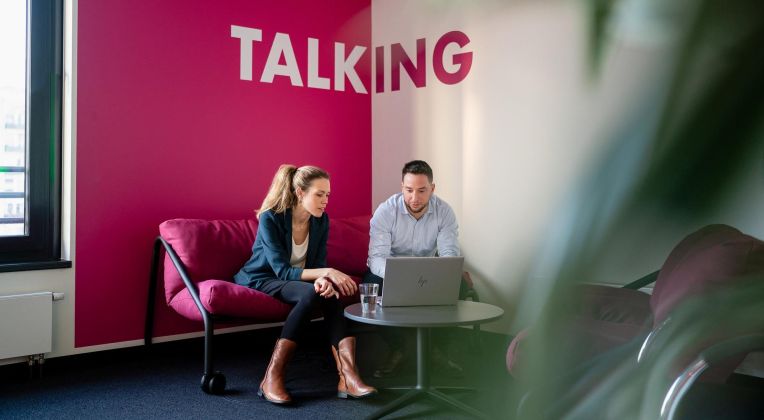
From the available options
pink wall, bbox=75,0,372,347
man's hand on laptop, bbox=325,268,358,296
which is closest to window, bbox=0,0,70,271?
pink wall, bbox=75,0,372,347

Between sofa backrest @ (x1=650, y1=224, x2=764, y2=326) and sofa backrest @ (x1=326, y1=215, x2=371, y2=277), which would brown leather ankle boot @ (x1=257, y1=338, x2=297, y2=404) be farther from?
sofa backrest @ (x1=650, y1=224, x2=764, y2=326)

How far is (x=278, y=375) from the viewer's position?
2564 mm

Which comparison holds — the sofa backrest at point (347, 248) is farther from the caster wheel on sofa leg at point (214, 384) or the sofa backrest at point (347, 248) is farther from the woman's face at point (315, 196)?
the caster wheel on sofa leg at point (214, 384)

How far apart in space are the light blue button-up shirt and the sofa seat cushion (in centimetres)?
51

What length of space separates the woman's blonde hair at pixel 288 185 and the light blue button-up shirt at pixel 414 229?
0.35 m

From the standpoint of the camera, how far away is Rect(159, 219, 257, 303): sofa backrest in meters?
3.06

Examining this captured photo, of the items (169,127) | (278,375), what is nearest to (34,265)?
(169,127)

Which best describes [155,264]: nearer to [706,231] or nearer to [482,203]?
[482,203]

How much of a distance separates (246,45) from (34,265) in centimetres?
154

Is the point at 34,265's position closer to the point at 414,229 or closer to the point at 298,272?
the point at 298,272

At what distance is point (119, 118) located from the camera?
3164 millimetres

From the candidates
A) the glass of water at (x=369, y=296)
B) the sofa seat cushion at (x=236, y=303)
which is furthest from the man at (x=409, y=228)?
the glass of water at (x=369, y=296)

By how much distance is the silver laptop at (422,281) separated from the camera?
2320mm

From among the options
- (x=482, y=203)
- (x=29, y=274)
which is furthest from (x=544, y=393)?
(x=29, y=274)
